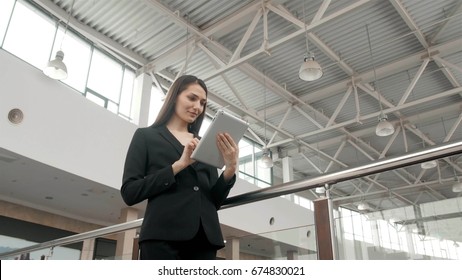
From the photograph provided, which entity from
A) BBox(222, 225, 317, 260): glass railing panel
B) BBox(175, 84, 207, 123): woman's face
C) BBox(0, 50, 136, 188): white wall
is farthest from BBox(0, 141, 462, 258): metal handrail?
BBox(0, 50, 136, 188): white wall

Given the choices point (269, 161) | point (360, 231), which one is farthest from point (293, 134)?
point (360, 231)

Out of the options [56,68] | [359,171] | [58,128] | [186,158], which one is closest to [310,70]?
[56,68]

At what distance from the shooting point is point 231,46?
1002cm

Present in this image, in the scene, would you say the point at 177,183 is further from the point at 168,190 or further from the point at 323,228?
the point at 323,228

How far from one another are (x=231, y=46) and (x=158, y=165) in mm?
8916

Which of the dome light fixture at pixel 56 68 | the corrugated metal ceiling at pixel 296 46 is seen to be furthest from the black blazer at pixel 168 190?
the corrugated metal ceiling at pixel 296 46

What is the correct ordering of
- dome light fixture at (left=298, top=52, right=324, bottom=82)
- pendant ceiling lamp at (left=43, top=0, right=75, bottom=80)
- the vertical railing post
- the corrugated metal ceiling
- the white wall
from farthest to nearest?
the corrugated metal ceiling, dome light fixture at (left=298, top=52, right=324, bottom=82), the white wall, pendant ceiling lamp at (left=43, top=0, right=75, bottom=80), the vertical railing post

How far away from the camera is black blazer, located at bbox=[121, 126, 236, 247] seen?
1.33m

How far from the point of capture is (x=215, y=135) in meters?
1.52

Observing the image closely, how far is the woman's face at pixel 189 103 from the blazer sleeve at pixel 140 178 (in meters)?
0.22

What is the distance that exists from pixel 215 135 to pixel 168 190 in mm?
287

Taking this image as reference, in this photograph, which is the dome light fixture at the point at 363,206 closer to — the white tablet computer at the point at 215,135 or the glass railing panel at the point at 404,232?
the glass railing panel at the point at 404,232

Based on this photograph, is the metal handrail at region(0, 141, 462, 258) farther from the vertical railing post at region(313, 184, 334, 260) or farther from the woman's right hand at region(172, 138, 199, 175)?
Answer: the woman's right hand at region(172, 138, 199, 175)

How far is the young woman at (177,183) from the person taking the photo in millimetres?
1325
